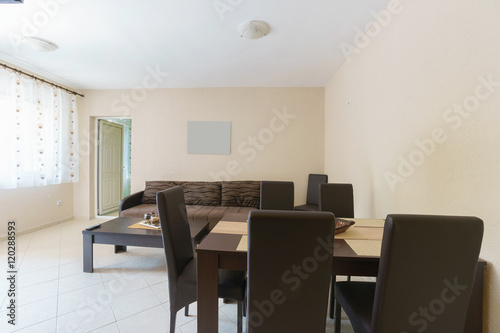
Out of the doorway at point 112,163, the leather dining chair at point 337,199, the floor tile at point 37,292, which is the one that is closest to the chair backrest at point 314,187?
the leather dining chair at point 337,199

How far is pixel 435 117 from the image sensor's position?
4.47ft

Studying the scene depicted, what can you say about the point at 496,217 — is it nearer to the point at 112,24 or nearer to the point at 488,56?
the point at 488,56

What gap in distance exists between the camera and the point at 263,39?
2342 mm

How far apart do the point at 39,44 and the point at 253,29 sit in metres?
2.47

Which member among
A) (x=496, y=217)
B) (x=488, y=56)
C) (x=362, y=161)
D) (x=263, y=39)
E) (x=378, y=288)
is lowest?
(x=378, y=288)

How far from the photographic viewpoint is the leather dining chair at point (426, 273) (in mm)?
814

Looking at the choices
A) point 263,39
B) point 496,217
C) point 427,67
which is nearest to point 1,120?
point 263,39

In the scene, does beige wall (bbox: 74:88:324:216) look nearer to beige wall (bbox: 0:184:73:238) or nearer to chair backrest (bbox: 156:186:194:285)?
beige wall (bbox: 0:184:73:238)

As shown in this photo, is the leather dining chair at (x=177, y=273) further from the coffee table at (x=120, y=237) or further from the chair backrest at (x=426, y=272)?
the chair backrest at (x=426, y=272)

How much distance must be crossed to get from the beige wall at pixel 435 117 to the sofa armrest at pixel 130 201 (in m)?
3.26

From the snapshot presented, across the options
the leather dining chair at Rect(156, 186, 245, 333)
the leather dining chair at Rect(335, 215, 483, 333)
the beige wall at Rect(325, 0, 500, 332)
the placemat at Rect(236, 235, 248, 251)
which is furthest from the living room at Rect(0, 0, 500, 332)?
the placemat at Rect(236, 235, 248, 251)

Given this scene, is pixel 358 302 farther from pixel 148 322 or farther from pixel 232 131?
pixel 232 131

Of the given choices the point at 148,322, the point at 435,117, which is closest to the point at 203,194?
the point at 148,322

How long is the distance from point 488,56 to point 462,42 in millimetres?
192
